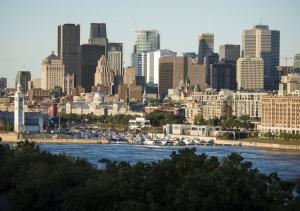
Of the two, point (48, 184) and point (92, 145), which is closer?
point (48, 184)

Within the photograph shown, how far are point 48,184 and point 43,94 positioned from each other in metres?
161

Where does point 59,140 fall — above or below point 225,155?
above

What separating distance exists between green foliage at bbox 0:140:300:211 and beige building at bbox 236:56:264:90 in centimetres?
14860

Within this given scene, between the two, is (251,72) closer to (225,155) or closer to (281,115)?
(281,115)

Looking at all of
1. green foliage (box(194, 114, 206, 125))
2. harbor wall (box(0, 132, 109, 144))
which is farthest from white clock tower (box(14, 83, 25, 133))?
green foliage (box(194, 114, 206, 125))

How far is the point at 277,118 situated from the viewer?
97812 millimetres

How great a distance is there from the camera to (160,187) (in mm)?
31984

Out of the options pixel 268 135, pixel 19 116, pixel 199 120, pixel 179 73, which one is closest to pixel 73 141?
pixel 19 116

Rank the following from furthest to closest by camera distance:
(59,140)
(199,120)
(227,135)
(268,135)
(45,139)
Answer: (199,120) < (227,135) < (268,135) < (45,139) < (59,140)

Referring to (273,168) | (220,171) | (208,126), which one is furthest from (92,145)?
(220,171)

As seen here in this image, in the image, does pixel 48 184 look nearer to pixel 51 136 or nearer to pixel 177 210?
pixel 177 210

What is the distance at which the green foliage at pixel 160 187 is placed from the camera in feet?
95.0

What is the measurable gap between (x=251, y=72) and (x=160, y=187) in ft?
520

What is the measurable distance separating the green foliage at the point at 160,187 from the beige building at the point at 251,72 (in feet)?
488
